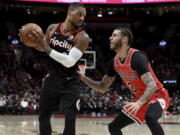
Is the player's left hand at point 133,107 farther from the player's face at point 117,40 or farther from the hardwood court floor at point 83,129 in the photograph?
the hardwood court floor at point 83,129

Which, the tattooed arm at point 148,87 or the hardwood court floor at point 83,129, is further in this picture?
the hardwood court floor at point 83,129

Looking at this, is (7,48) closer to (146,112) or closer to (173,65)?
(173,65)

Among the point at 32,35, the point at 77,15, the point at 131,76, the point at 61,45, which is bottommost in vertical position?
the point at 131,76

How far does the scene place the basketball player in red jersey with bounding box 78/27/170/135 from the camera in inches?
165

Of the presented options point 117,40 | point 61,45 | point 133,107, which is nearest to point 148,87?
point 133,107

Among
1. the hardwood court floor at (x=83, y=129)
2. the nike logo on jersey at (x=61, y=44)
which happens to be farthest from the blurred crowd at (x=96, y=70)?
the nike logo on jersey at (x=61, y=44)

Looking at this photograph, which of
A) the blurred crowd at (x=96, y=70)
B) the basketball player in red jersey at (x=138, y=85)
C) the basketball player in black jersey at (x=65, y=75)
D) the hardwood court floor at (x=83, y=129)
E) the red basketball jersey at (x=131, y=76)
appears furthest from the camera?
the blurred crowd at (x=96, y=70)

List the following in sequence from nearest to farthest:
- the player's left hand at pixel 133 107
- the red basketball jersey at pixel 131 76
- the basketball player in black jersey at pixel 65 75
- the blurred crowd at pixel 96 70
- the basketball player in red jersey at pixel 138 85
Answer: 1. the player's left hand at pixel 133 107
2. the basketball player in red jersey at pixel 138 85
3. the basketball player in black jersey at pixel 65 75
4. the red basketball jersey at pixel 131 76
5. the blurred crowd at pixel 96 70

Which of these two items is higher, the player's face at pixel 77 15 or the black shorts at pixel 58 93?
the player's face at pixel 77 15

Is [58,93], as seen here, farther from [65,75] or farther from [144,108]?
[144,108]

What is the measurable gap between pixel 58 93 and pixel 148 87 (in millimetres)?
1108

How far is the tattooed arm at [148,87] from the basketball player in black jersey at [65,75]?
0.81 meters

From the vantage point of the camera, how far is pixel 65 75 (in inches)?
175

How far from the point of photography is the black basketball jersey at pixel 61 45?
4.38 m
